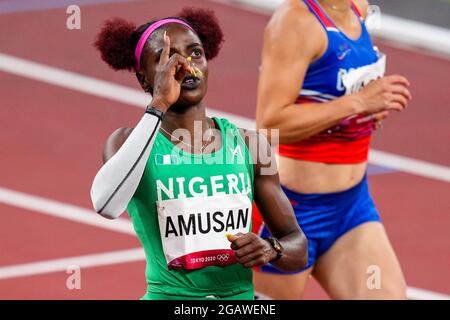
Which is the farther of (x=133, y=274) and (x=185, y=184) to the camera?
(x=133, y=274)

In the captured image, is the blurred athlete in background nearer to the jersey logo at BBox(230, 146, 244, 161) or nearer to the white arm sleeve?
the jersey logo at BBox(230, 146, 244, 161)

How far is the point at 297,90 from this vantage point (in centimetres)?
555

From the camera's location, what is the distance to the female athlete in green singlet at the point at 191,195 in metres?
4.35

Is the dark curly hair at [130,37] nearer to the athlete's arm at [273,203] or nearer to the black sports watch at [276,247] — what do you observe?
the athlete's arm at [273,203]

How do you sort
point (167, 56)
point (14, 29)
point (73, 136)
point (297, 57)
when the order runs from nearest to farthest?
point (167, 56) < point (297, 57) < point (73, 136) < point (14, 29)

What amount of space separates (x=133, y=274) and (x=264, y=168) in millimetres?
3233

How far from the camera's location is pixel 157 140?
4.40m

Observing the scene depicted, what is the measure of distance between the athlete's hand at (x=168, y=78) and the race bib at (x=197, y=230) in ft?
1.21

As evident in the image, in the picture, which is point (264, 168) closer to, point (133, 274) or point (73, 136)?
point (133, 274)

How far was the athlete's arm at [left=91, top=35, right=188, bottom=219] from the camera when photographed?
13.6ft

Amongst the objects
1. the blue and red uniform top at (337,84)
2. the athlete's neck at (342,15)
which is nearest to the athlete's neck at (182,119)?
the blue and red uniform top at (337,84)

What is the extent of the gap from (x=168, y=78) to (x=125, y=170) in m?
0.35
